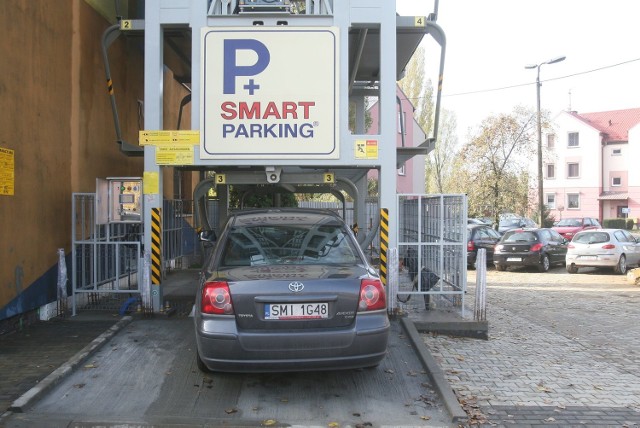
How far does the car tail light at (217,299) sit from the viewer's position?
4.85 m

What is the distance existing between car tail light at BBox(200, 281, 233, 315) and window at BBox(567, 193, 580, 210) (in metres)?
51.4

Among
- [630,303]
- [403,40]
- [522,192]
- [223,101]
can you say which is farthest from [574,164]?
[223,101]

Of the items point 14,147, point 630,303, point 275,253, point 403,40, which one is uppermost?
point 403,40

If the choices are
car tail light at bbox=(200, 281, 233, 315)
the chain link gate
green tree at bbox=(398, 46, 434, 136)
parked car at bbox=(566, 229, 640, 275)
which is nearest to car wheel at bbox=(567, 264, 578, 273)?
parked car at bbox=(566, 229, 640, 275)

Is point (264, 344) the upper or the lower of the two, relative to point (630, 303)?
upper

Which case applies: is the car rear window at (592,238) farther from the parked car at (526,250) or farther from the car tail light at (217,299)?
the car tail light at (217,299)

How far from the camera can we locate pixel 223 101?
778 centimetres

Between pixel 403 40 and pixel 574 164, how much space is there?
46.4 metres

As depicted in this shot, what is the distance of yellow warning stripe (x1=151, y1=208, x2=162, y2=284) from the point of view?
25.6ft

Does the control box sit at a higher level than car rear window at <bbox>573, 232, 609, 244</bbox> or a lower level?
higher

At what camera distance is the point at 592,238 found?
59.7 ft

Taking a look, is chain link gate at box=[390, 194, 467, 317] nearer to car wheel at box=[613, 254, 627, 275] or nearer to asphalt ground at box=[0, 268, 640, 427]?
asphalt ground at box=[0, 268, 640, 427]

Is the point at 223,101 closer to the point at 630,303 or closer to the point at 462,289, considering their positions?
the point at 462,289

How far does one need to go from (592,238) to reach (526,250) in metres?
2.06
